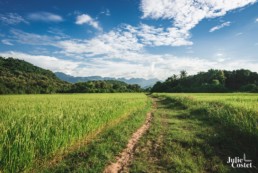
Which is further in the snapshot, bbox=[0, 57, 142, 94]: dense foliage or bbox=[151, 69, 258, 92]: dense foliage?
bbox=[151, 69, 258, 92]: dense foliage

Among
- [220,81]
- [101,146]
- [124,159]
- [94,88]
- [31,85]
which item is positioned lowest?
[124,159]

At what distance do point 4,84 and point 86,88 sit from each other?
33.4 m

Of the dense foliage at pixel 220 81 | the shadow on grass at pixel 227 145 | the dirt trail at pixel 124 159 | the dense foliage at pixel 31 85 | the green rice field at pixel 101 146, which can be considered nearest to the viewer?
the green rice field at pixel 101 146

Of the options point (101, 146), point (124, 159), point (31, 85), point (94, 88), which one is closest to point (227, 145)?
point (124, 159)

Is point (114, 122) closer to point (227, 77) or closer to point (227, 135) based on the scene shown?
point (227, 135)

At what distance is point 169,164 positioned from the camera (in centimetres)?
646

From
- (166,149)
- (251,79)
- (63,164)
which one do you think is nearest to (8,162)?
(63,164)

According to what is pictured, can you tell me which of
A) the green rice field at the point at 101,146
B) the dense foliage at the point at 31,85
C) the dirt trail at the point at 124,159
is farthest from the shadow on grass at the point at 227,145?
the dense foliage at the point at 31,85

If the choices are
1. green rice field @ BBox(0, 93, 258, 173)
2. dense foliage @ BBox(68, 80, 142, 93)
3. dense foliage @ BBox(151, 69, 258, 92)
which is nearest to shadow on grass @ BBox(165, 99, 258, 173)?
green rice field @ BBox(0, 93, 258, 173)

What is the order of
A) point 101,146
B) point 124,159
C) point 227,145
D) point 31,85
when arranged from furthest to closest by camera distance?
point 31,85, point 227,145, point 101,146, point 124,159

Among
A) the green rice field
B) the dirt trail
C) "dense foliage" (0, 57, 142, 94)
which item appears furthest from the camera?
"dense foliage" (0, 57, 142, 94)

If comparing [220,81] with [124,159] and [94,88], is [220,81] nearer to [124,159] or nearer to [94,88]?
[94,88]

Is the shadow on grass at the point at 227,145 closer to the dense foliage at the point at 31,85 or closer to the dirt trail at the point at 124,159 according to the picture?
the dirt trail at the point at 124,159

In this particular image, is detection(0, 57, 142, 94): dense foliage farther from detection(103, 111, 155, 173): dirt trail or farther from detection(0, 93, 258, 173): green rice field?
detection(103, 111, 155, 173): dirt trail
